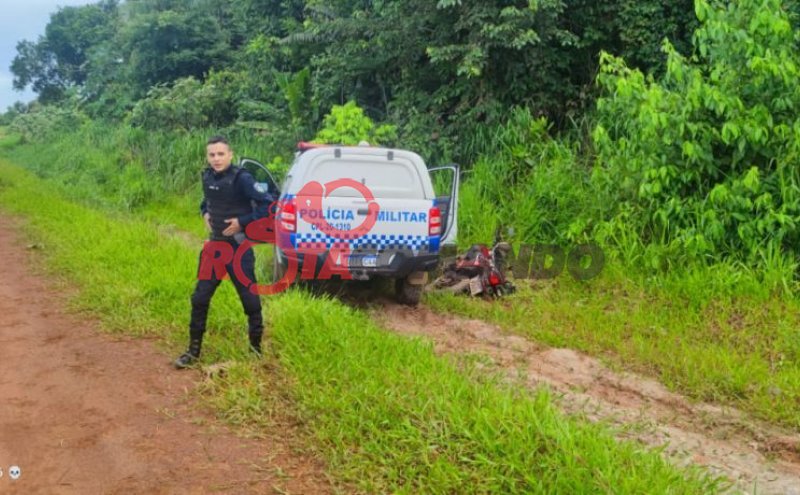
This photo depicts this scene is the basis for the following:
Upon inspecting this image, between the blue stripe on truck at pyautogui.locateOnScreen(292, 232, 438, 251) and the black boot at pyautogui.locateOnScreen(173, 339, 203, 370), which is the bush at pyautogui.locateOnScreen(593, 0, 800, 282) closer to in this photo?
the blue stripe on truck at pyautogui.locateOnScreen(292, 232, 438, 251)

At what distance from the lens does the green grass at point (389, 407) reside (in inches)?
123

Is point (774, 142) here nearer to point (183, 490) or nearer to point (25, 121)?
point (183, 490)

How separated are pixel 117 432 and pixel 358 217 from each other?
9.67 ft

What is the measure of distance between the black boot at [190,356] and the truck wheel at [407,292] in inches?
96.5

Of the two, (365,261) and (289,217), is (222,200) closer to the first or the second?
(289,217)

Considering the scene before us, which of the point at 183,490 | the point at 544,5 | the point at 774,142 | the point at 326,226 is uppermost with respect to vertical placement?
the point at 544,5

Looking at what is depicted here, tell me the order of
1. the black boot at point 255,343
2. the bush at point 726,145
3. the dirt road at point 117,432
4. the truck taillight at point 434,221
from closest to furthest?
the dirt road at point 117,432 → the black boot at point 255,343 → the bush at point 726,145 → the truck taillight at point 434,221

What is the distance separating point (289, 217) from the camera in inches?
238

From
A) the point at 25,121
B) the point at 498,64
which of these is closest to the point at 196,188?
the point at 498,64

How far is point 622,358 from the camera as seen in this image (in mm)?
5273

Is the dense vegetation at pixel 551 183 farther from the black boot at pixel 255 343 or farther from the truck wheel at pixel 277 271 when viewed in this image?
the truck wheel at pixel 277 271

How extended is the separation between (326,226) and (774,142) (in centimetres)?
462

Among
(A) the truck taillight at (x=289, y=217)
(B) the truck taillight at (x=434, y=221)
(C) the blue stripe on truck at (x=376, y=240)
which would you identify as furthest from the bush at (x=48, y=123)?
(B) the truck taillight at (x=434, y=221)

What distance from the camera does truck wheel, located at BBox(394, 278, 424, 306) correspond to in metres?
6.76
